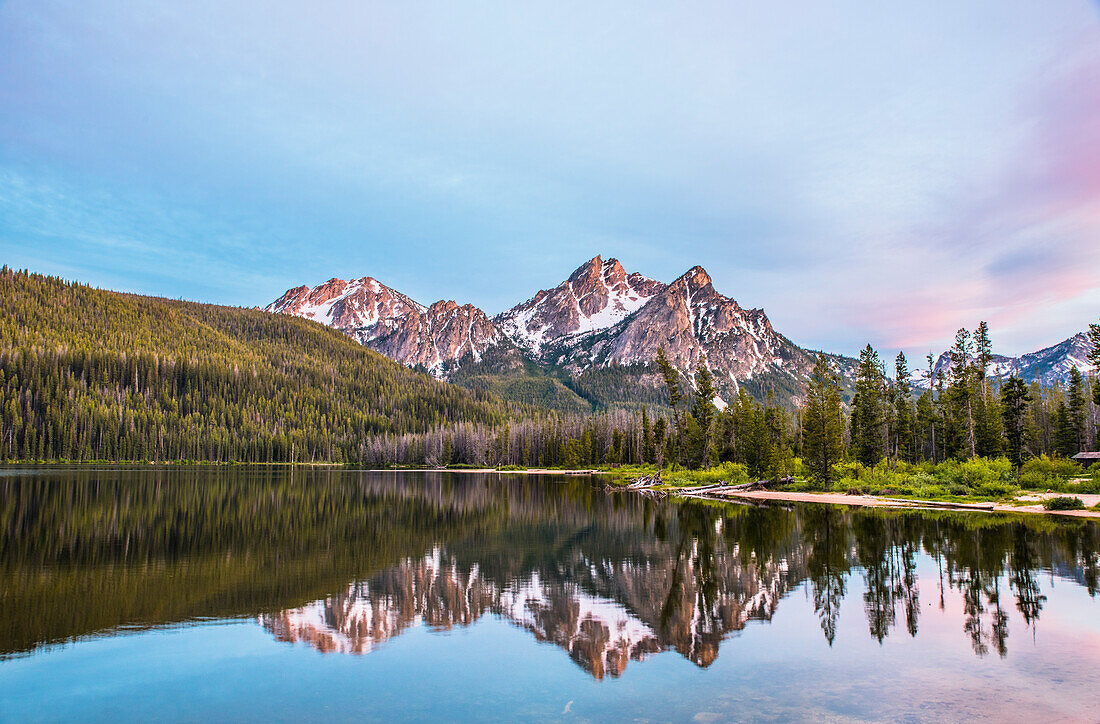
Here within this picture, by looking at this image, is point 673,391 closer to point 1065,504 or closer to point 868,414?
point 868,414

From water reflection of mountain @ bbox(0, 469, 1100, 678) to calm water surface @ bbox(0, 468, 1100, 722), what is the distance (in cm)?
11

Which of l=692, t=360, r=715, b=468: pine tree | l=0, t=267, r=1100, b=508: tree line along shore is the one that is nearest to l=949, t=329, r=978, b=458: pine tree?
l=0, t=267, r=1100, b=508: tree line along shore

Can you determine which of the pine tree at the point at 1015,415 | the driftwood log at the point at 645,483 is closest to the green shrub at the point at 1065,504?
the pine tree at the point at 1015,415

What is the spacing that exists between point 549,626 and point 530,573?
20.7 ft

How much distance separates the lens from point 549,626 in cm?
1468

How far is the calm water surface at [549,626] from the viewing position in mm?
10180

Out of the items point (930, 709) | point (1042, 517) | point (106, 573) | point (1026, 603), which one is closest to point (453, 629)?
point (930, 709)

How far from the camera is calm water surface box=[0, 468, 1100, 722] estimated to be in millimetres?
10180

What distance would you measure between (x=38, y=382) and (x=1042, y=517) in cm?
19031

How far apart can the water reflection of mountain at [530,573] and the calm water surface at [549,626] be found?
0.37ft

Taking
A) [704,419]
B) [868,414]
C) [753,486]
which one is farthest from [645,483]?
[868,414]

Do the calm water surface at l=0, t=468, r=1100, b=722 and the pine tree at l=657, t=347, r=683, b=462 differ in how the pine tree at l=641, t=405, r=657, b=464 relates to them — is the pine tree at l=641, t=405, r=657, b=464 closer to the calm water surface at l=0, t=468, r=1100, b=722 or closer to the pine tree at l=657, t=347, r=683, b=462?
the pine tree at l=657, t=347, r=683, b=462

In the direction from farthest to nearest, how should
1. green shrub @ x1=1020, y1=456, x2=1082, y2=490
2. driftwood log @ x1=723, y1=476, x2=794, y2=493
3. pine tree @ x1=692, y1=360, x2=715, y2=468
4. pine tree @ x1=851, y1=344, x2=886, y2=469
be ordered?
pine tree @ x1=692, y1=360, x2=715, y2=468, pine tree @ x1=851, y1=344, x2=886, y2=469, driftwood log @ x1=723, y1=476, x2=794, y2=493, green shrub @ x1=1020, y1=456, x2=1082, y2=490

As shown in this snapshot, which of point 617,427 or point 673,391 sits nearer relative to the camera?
point 673,391
